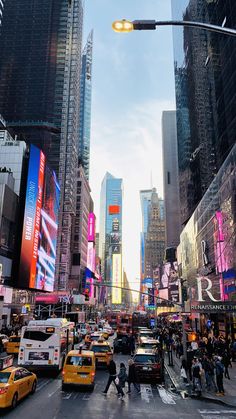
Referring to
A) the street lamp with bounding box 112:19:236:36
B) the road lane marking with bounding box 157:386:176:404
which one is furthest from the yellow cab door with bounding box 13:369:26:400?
the street lamp with bounding box 112:19:236:36

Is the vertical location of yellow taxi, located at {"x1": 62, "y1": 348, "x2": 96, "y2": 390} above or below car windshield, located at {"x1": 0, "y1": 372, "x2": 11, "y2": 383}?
below

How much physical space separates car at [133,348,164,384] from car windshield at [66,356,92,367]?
4.19 metres

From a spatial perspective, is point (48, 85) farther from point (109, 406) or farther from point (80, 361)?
point (109, 406)

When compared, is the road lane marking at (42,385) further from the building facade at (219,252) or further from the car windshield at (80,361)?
the building facade at (219,252)

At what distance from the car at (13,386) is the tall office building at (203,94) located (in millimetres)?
50604

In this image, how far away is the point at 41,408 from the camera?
14062 mm

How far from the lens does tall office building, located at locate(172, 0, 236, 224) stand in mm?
59750

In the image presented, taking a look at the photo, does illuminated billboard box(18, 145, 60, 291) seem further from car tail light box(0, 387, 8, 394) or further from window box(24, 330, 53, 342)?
car tail light box(0, 387, 8, 394)

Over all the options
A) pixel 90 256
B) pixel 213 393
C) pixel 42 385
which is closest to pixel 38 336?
pixel 42 385

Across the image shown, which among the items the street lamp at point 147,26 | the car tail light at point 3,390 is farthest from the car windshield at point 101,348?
the street lamp at point 147,26

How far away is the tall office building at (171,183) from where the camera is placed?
160 metres

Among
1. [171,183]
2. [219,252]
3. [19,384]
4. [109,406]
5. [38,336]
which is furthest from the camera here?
[171,183]

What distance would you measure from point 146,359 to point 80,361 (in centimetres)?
504

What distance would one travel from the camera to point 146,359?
21266 millimetres
